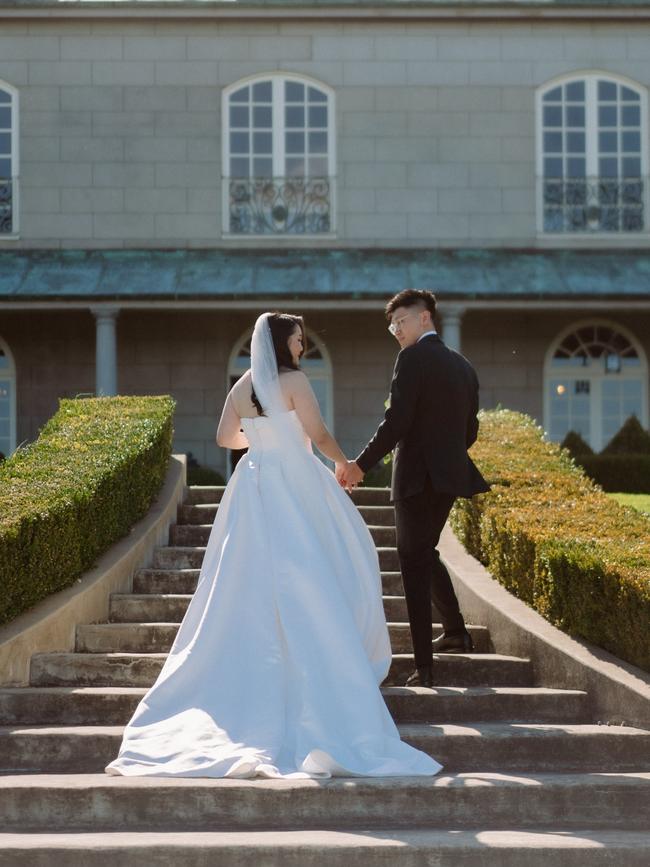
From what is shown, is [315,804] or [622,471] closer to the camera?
[315,804]

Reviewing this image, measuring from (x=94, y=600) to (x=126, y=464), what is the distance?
4.57 feet

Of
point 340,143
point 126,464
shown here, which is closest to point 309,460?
point 126,464

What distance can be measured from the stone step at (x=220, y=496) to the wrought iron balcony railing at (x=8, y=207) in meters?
9.25

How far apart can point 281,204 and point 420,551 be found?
12.6 meters

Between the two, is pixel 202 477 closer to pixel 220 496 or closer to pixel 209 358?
pixel 209 358

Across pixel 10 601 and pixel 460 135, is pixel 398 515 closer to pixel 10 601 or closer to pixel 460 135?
pixel 10 601

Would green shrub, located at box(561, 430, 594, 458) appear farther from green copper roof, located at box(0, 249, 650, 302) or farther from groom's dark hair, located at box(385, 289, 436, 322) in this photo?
groom's dark hair, located at box(385, 289, 436, 322)

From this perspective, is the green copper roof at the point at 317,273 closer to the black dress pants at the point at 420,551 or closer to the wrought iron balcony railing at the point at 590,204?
the wrought iron balcony railing at the point at 590,204

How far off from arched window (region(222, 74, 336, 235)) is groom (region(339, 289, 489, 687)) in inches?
475

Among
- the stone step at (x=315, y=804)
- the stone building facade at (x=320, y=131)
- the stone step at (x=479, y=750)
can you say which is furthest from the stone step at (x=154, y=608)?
the stone building facade at (x=320, y=131)

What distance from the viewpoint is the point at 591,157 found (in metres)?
18.8

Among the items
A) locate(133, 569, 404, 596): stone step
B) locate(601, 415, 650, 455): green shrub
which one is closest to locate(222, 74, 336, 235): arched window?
locate(601, 415, 650, 455): green shrub

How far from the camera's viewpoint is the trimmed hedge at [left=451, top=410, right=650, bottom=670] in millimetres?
6340

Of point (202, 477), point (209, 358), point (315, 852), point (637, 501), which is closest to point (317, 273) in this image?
point (209, 358)
